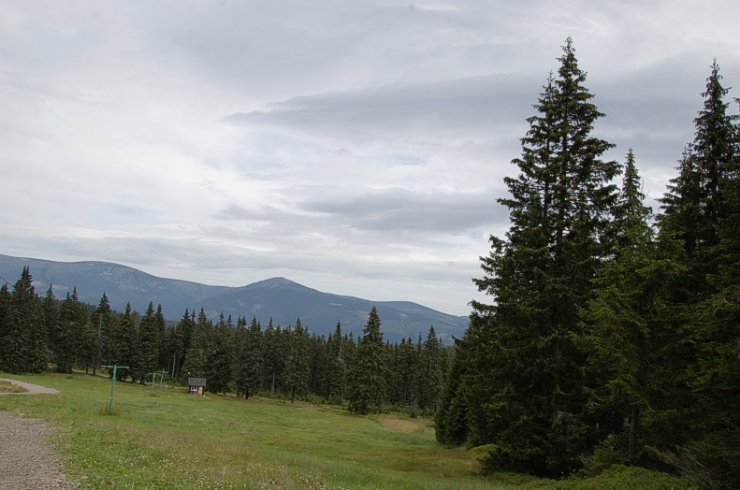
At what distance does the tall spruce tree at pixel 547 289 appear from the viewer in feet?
66.9

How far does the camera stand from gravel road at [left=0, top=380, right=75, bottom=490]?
1258 cm

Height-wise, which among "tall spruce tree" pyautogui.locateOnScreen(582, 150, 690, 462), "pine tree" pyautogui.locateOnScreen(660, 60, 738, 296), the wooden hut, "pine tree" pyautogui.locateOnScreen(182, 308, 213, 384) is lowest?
the wooden hut

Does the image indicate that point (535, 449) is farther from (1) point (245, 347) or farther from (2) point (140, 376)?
(2) point (140, 376)

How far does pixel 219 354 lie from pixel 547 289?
82043 mm

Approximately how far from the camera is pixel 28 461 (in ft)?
50.7

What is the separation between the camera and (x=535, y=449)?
786 inches

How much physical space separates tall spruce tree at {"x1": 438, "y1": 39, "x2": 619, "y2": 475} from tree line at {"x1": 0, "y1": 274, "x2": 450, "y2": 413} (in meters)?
61.4

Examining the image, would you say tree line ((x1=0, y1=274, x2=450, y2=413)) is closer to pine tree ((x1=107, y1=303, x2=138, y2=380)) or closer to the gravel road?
pine tree ((x1=107, y1=303, x2=138, y2=380))

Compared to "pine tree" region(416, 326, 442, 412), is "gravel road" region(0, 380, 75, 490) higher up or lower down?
higher up

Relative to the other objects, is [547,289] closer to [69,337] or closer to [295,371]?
[295,371]

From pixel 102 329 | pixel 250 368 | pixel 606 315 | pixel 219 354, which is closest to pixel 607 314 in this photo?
pixel 606 315

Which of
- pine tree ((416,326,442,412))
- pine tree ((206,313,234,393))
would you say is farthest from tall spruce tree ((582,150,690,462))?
pine tree ((416,326,442,412))

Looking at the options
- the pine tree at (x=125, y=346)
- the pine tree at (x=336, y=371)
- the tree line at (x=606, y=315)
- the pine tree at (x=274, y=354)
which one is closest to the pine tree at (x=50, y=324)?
the pine tree at (x=125, y=346)

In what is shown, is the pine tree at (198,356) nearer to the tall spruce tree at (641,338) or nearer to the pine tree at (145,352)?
the pine tree at (145,352)
